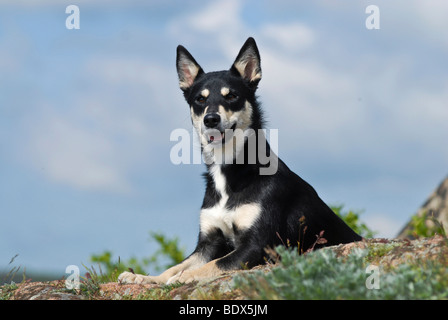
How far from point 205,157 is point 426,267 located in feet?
13.6

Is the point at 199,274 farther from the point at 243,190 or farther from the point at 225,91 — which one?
the point at 225,91

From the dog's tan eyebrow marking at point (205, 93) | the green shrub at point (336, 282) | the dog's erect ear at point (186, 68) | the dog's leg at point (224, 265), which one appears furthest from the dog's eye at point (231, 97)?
the green shrub at point (336, 282)

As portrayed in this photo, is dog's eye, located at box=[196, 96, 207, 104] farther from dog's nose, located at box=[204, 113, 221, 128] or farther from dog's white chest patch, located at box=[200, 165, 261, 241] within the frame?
dog's white chest patch, located at box=[200, 165, 261, 241]

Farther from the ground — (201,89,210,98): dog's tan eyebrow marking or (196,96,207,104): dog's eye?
(201,89,210,98): dog's tan eyebrow marking

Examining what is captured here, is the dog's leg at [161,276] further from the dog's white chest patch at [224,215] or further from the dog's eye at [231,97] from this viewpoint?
the dog's eye at [231,97]

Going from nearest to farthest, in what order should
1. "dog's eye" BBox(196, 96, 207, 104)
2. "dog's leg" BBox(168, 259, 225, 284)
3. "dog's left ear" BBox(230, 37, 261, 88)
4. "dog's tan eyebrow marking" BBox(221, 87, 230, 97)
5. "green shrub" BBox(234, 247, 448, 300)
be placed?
"green shrub" BBox(234, 247, 448, 300)
"dog's leg" BBox(168, 259, 225, 284)
"dog's tan eyebrow marking" BBox(221, 87, 230, 97)
"dog's eye" BBox(196, 96, 207, 104)
"dog's left ear" BBox(230, 37, 261, 88)

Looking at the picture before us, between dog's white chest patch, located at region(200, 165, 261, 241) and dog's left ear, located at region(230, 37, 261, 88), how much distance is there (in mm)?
1424

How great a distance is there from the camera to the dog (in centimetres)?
737

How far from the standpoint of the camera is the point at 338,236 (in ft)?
26.3

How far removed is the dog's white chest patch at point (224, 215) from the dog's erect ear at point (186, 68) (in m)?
1.47

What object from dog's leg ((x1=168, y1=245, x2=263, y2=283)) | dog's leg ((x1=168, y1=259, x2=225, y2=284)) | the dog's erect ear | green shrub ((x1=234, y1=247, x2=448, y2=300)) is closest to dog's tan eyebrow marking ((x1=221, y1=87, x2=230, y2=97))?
the dog's erect ear

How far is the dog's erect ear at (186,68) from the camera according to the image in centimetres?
842

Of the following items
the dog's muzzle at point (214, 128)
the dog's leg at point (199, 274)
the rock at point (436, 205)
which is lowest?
the dog's leg at point (199, 274)
